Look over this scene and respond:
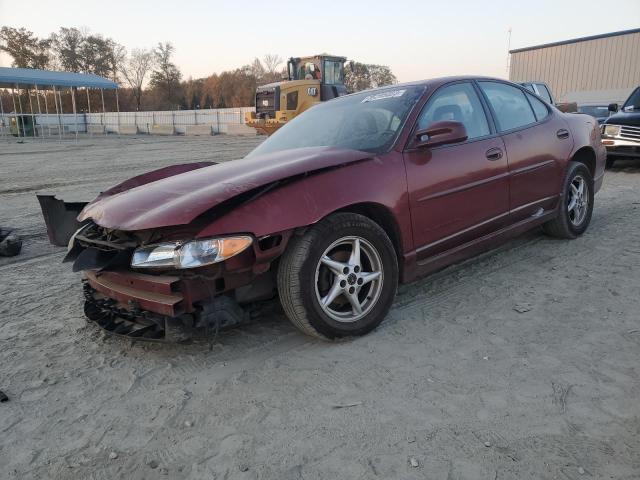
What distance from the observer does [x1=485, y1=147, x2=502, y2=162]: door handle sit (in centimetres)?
374

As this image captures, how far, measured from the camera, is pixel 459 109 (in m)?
3.78

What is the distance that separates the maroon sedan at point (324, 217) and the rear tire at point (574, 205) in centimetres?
66

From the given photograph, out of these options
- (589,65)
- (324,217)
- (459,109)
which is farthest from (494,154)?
(589,65)

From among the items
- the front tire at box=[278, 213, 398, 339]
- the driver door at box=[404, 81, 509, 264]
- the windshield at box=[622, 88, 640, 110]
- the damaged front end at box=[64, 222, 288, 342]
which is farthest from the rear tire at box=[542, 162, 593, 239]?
the windshield at box=[622, 88, 640, 110]

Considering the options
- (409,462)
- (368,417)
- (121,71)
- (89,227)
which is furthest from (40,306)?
(121,71)

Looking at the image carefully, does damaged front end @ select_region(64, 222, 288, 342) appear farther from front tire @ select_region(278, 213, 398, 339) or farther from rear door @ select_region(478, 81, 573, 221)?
rear door @ select_region(478, 81, 573, 221)

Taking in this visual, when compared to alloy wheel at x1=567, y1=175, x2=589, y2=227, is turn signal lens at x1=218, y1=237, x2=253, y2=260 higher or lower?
higher

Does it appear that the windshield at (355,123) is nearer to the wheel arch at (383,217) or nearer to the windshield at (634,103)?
the wheel arch at (383,217)

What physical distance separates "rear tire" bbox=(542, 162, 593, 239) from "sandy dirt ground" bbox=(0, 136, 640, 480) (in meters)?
0.92

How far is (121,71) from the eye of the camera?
70688mm

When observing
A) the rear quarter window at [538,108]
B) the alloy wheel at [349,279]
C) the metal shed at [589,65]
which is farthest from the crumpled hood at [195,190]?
the metal shed at [589,65]

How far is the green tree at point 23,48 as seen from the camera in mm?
56438

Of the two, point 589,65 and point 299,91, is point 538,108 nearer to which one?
point 299,91

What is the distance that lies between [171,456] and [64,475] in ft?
1.36
